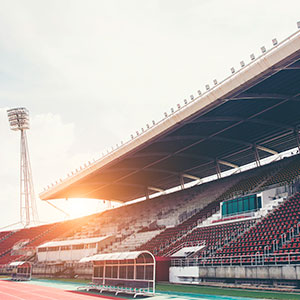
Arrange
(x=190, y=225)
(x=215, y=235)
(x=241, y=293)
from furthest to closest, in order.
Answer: (x=190, y=225)
(x=215, y=235)
(x=241, y=293)

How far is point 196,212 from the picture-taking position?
39781mm

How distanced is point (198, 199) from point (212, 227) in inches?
494

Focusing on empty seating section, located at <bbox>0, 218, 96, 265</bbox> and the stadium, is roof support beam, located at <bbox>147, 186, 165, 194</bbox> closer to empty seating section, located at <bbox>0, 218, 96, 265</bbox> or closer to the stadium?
the stadium

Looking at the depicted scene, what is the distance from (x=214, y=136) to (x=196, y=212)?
8075 millimetres

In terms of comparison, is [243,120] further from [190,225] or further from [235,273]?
[235,273]

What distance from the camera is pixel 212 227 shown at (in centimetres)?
3100

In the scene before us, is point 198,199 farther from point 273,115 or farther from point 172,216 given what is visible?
point 273,115

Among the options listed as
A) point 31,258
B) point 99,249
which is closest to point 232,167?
point 99,249

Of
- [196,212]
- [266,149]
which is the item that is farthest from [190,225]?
[266,149]

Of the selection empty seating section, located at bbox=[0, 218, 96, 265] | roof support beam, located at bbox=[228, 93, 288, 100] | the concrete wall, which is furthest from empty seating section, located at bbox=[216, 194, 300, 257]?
empty seating section, located at bbox=[0, 218, 96, 265]

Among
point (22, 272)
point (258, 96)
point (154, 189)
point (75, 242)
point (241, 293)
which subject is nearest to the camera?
point (241, 293)

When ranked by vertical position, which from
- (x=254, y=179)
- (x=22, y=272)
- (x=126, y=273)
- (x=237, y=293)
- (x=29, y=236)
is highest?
(x=254, y=179)

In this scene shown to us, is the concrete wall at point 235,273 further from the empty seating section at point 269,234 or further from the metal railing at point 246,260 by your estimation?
the empty seating section at point 269,234

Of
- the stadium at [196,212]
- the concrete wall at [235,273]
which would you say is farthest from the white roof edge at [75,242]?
the concrete wall at [235,273]
